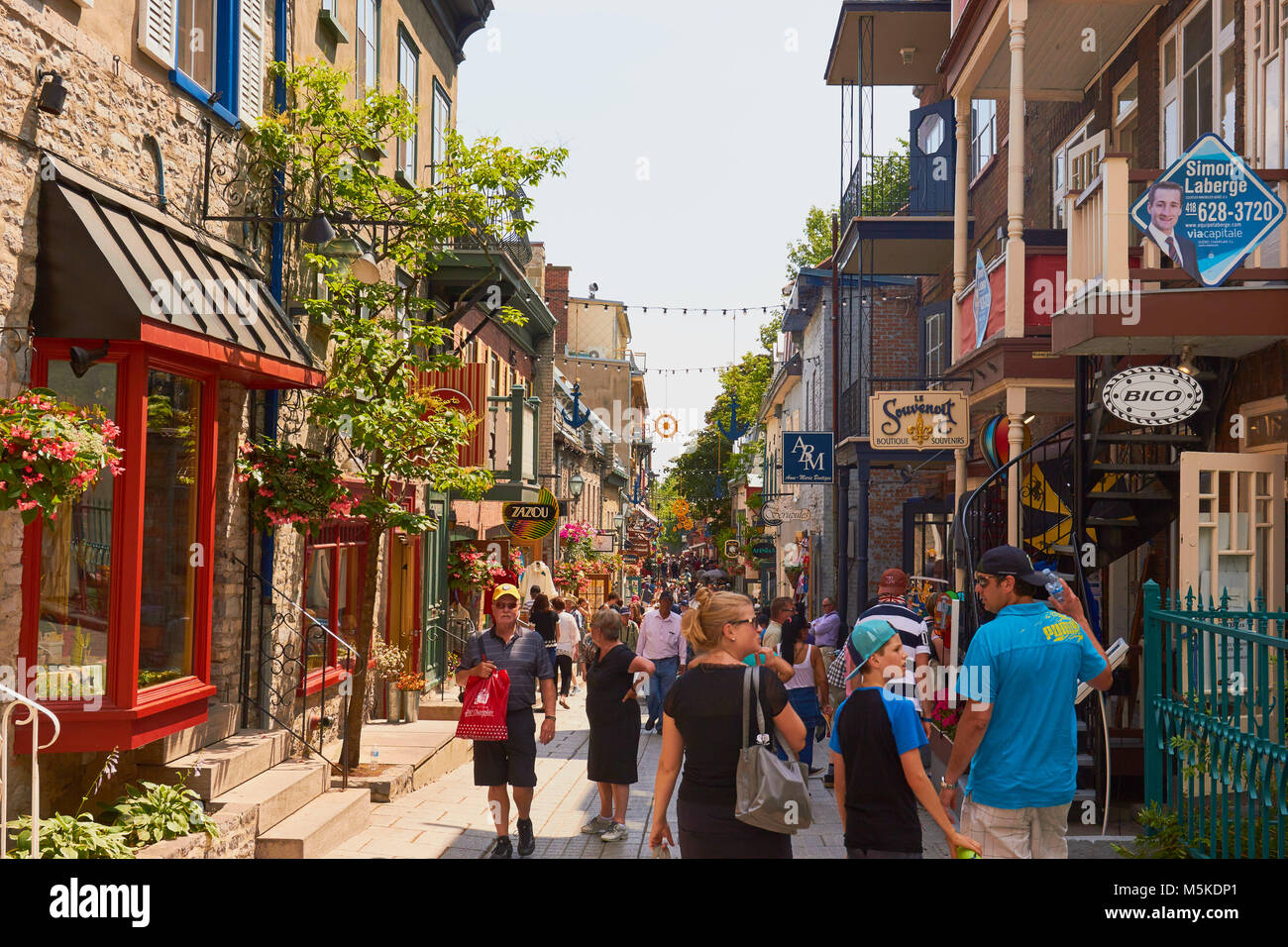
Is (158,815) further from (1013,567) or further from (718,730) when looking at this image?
(1013,567)

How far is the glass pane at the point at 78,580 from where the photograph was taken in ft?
22.9

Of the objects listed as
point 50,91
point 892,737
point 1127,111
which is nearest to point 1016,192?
point 1127,111

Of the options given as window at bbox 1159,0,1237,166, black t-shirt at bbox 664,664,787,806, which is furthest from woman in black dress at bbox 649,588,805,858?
window at bbox 1159,0,1237,166

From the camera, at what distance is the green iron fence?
19.6 feet

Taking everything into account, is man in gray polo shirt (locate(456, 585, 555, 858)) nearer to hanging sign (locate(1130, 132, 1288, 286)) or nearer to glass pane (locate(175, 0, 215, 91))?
glass pane (locate(175, 0, 215, 91))

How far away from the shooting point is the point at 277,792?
8344mm

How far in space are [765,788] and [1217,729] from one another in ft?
10.2

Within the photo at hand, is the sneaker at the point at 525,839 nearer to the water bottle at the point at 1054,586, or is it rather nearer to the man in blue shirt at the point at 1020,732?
the man in blue shirt at the point at 1020,732

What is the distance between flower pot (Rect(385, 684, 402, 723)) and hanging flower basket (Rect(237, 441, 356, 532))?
15.4ft

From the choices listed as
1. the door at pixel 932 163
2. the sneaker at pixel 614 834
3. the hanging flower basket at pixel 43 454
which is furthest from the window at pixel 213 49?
the door at pixel 932 163

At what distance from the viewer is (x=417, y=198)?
10.4 metres

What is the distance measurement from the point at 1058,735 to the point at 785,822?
144 centimetres
